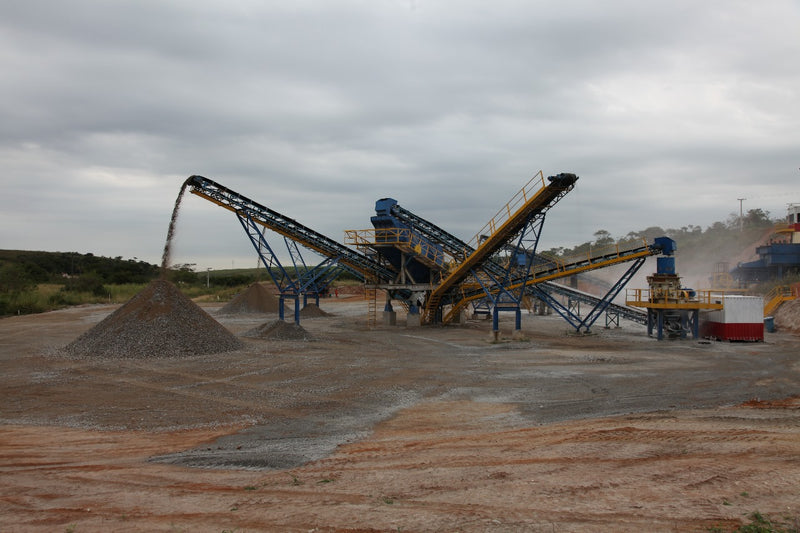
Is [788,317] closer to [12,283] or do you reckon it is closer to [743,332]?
[743,332]

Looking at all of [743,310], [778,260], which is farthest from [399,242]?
[778,260]

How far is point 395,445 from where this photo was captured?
760cm

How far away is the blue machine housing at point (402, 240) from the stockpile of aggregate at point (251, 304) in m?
13.3

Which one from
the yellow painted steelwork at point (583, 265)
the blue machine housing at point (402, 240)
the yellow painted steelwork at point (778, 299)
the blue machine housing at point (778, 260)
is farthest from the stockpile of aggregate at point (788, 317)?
the blue machine housing at point (402, 240)

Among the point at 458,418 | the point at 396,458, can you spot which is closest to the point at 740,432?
the point at 458,418

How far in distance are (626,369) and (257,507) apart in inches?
498

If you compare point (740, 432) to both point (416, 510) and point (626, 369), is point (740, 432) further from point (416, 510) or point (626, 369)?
point (626, 369)

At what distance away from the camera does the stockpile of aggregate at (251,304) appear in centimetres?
3788

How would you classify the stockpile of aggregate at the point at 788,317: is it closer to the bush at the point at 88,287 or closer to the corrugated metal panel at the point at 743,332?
the corrugated metal panel at the point at 743,332

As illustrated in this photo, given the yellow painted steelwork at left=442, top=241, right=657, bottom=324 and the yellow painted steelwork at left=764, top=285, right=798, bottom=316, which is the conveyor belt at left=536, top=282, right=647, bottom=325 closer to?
the yellow painted steelwork at left=442, top=241, right=657, bottom=324

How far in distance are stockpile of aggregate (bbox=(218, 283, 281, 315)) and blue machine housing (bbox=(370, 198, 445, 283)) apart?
13313mm

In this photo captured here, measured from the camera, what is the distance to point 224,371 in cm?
1469

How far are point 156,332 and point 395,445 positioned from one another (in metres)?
13.0

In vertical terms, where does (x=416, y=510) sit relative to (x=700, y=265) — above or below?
below
